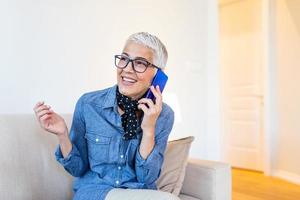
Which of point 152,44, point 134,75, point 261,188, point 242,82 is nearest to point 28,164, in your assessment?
point 134,75

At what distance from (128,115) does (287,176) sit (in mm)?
2879

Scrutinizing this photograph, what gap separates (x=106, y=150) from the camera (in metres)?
1.27

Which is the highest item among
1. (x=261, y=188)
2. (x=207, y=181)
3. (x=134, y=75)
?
(x=134, y=75)

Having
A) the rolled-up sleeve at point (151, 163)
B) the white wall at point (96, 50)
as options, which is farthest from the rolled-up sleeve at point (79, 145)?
the white wall at point (96, 50)

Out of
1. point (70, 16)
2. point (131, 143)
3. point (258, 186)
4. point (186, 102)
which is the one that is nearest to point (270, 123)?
point (258, 186)

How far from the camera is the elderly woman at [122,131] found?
1207 mm

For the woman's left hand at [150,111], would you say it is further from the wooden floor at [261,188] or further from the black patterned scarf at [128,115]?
the wooden floor at [261,188]

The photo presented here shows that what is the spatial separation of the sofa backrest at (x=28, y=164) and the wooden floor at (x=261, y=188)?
1.93m

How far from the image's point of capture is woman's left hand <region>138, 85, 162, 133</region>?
117 centimetres

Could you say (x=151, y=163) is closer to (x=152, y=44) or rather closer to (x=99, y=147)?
(x=99, y=147)

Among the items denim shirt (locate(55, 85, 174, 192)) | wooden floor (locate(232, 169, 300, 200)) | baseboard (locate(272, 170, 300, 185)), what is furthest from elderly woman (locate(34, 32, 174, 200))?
baseboard (locate(272, 170, 300, 185))

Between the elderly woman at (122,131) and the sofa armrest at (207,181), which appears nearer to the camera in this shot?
the elderly woman at (122,131)

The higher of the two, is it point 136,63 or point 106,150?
point 136,63

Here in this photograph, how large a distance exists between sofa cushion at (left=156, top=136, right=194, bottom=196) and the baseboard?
2.27 m
